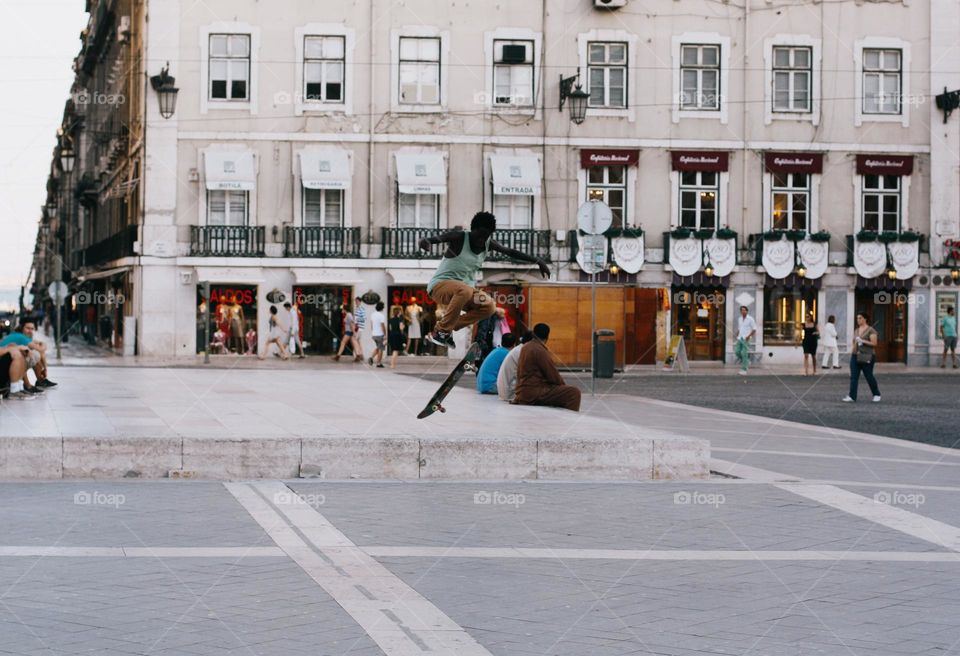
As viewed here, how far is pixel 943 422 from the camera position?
20.7 meters

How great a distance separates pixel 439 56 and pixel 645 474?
3101cm

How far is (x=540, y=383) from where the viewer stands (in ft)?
59.3

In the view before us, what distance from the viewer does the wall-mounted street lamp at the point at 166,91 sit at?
40.7m

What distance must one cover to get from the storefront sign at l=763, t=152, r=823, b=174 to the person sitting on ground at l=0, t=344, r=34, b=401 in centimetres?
2980

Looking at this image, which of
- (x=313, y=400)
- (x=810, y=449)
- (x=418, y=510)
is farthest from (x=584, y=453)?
(x=313, y=400)

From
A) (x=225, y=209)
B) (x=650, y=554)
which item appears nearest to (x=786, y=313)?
(x=225, y=209)

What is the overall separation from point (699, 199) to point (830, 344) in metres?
6.45

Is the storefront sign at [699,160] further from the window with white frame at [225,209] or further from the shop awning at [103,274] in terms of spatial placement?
the shop awning at [103,274]

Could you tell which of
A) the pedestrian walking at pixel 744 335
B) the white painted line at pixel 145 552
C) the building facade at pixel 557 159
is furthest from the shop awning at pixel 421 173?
the white painted line at pixel 145 552

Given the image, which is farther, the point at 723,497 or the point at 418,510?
the point at 723,497

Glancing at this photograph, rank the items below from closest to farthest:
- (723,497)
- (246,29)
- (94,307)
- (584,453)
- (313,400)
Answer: (723,497), (584,453), (313,400), (246,29), (94,307)

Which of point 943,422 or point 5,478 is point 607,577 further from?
point 943,422

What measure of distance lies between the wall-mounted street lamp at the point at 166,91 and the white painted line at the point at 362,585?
3153cm

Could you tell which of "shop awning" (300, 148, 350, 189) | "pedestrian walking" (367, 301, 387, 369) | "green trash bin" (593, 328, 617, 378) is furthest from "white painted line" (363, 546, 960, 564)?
"shop awning" (300, 148, 350, 189)
